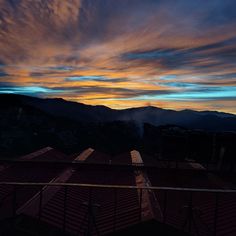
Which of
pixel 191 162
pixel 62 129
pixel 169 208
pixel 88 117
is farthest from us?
pixel 88 117

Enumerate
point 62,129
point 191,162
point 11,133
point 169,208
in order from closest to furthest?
point 169,208, point 191,162, point 11,133, point 62,129

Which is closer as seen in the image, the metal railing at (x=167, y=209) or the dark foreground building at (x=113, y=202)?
the metal railing at (x=167, y=209)

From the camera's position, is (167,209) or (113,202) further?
(113,202)

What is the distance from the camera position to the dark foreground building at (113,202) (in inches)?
383

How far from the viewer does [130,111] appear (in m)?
195

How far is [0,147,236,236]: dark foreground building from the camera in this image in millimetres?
9727

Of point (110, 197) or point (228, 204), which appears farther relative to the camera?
point (110, 197)

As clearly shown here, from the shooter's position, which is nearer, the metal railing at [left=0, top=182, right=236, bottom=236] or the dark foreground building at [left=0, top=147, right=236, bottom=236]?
the metal railing at [left=0, top=182, right=236, bottom=236]

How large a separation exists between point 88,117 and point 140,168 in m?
174

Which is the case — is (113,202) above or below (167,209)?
below

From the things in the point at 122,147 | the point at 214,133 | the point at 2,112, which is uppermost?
the point at 214,133

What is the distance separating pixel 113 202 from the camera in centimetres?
1293

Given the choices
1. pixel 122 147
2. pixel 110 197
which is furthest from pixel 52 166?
pixel 122 147

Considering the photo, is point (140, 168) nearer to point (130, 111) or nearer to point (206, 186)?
point (206, 186)
